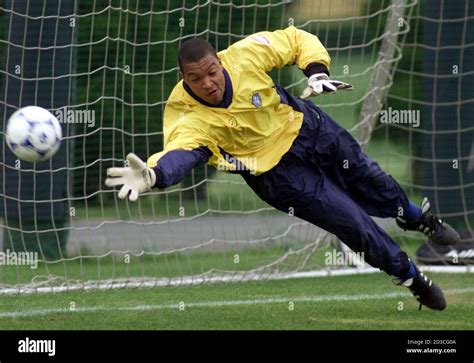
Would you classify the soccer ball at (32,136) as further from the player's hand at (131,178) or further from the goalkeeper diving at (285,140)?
the player's hand at (131,178)

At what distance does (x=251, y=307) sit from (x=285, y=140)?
4.89 feet

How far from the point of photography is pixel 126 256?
10.1 metres

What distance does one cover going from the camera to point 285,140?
7.62 m

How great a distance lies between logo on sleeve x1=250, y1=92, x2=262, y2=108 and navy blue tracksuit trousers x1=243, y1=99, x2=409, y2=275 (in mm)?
387

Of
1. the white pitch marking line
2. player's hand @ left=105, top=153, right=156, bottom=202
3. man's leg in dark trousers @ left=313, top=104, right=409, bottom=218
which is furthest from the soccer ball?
man's leg in dark trousers @ left=313, top=104, right=409, bottom=218

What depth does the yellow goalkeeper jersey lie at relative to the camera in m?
7.31

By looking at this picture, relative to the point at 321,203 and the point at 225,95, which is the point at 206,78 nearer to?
the point at 225,95

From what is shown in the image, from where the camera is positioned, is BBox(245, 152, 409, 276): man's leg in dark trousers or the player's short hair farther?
BBox(245, 152, 409, 276): man's leg in dark trousers

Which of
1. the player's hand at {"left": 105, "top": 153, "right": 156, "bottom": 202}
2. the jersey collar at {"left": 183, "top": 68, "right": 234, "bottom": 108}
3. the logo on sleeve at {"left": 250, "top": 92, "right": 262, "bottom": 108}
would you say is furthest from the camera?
the logo on sleeve at {"left": 250, "top": 92, "right": 262, "bottom": 108}

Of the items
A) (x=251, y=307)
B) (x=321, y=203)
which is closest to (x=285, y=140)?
(x=321, y=203)

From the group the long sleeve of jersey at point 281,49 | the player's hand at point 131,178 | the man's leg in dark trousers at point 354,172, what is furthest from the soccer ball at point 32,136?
the man's leg in dark trousers at point 354,172

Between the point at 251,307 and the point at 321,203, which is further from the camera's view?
the point at 251,307

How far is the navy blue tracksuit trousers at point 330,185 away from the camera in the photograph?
7.63 metres

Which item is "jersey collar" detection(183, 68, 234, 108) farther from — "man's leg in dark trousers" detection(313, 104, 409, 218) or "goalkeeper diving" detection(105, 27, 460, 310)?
"man's leg in dark trousers" detection(313, 104, 409, 218)
